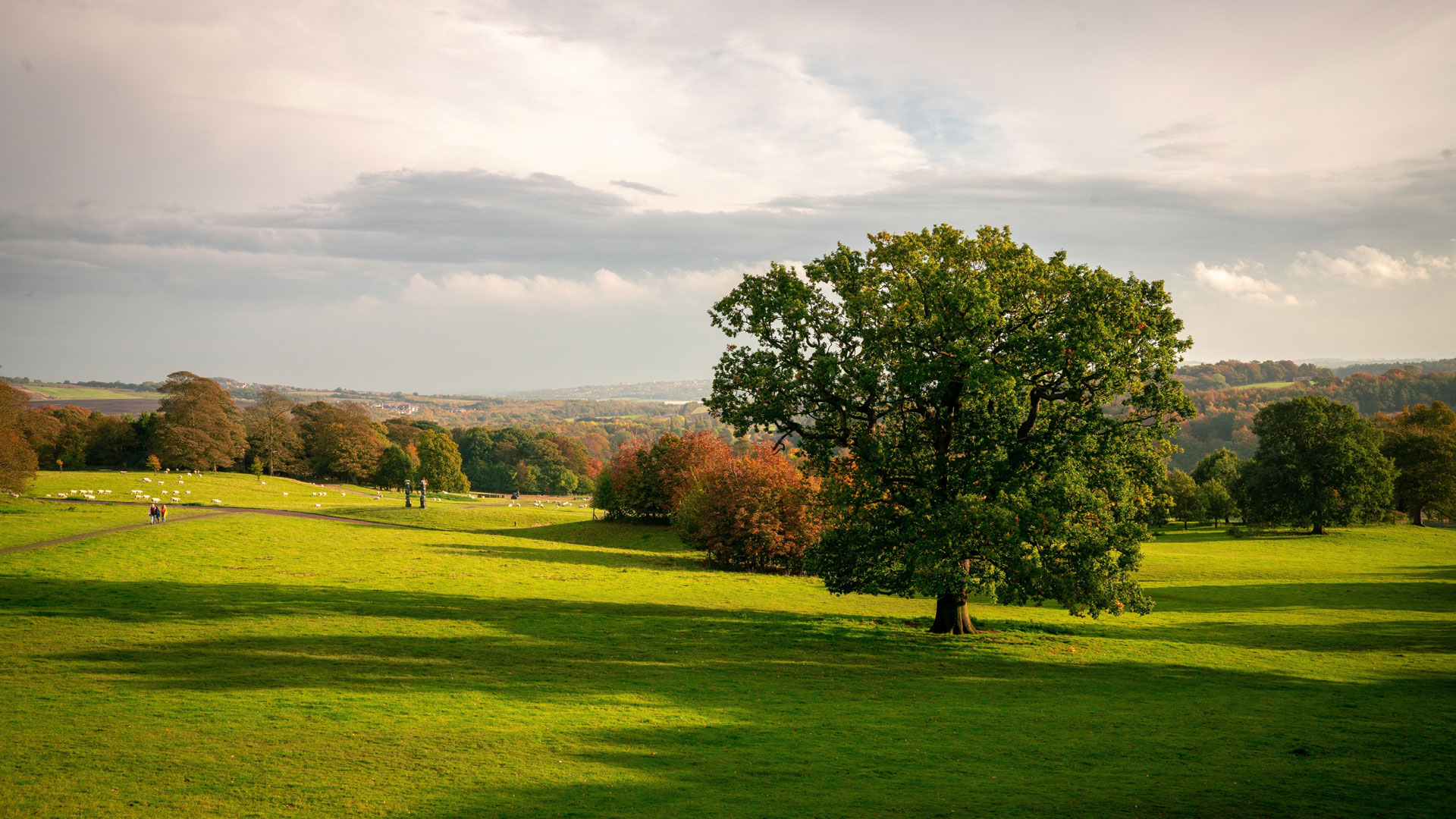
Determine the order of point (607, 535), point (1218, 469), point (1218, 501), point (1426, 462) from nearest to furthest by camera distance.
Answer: point (607, 535)
point (1426, 462)
point (1218, 501)
point (1218, 469)

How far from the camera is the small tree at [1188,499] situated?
8012cm

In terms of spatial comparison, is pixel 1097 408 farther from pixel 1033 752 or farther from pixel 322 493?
pixel 322 493

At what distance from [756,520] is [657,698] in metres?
26.6

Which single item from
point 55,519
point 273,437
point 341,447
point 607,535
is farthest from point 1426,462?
point 273,437

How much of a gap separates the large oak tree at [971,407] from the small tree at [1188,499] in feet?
219

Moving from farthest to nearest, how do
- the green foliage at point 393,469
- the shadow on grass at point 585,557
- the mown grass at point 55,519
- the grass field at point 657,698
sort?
the green foliage at point 393,469 < the shadow on grass at point 585,557 < the mown grass at point 55,519 < the grass field at point 657,698

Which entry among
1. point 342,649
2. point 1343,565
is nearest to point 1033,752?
point 342,649

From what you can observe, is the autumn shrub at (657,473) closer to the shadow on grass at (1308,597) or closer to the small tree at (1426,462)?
the shadow on grass at (1308,597)

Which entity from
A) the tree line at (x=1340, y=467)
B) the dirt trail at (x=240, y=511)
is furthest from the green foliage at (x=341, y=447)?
Result: the tree line at (x=1340, y=467)

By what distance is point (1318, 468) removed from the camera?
60594 millimetres

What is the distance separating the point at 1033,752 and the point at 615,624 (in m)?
14.7

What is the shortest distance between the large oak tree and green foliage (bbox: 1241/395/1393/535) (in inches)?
1926

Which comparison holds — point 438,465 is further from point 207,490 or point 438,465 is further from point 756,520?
point 756,520

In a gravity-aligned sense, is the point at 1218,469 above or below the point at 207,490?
above
